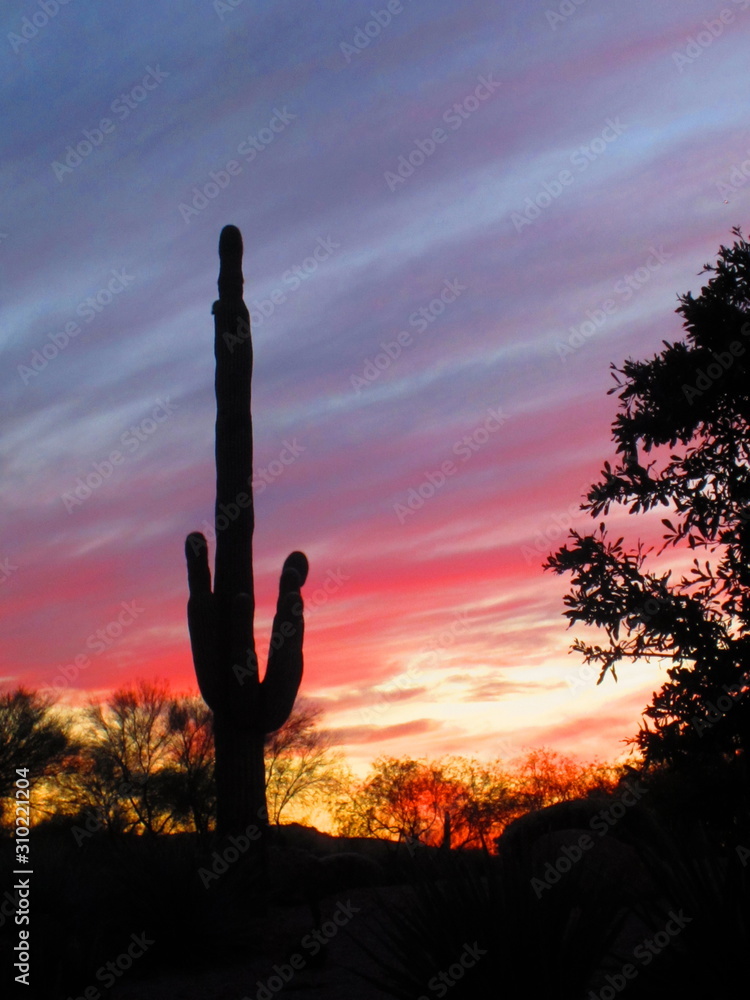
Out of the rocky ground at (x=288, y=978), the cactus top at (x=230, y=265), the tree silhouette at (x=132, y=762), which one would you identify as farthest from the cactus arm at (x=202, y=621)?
the tree silhouette at (x=132, y=762)

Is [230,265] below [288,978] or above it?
A: above

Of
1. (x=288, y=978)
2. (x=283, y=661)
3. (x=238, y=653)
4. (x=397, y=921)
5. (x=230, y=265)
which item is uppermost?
(x=230, y=265)

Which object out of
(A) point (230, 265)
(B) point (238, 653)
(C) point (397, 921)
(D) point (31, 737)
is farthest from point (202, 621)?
(D) point (31, 737)

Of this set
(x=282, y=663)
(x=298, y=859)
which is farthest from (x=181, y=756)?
(x=282, y=663)

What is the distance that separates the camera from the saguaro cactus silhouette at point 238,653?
11.6 m

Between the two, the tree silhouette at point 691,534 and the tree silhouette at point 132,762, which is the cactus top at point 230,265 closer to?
the tree silhouette at point 691,534

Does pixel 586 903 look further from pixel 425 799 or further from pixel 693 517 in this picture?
pixel 425 799

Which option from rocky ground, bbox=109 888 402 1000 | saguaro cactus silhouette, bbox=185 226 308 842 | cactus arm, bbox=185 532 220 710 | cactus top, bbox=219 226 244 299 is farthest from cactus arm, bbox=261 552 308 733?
cactus top, bbox=219 226 244 299

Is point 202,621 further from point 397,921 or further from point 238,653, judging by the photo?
point 397,921

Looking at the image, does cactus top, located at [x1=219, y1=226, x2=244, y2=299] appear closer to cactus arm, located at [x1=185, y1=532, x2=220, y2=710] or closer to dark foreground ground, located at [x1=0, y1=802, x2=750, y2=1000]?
cactus arm, located at [x1=185, y1=532, x2=220, y2=710]

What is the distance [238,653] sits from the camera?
1172 centimetres

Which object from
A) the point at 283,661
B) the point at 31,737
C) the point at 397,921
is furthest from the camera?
the point at 31,737

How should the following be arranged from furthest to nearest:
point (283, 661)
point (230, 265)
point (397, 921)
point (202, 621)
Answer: point (230, 265), point (202, 621), point (283, 661), point (397, 921)

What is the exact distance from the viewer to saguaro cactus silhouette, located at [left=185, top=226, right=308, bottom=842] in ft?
38.2
